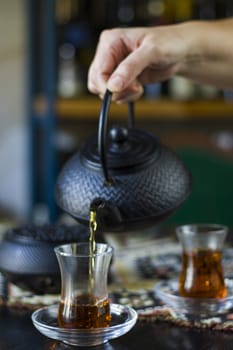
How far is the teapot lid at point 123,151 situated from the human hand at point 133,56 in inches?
2.8

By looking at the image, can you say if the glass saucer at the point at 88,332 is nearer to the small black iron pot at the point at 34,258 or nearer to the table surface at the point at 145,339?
the table surface at the point at 145,339

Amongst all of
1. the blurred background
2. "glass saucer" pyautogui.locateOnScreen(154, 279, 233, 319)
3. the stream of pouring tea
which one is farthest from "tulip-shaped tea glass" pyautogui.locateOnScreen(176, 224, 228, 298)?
the blurred background

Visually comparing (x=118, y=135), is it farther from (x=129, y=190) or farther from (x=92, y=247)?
(x=92, y=247)

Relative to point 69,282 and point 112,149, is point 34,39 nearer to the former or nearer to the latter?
point 112,149

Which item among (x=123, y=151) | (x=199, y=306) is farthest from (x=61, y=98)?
(x=199, y=306)

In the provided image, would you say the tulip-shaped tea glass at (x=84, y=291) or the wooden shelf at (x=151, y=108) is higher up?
the tulip-shaped tea glass at (x=84, y=291)

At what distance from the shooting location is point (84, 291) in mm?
847

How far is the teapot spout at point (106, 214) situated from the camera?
966 millimetres

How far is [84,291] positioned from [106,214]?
0.49ft

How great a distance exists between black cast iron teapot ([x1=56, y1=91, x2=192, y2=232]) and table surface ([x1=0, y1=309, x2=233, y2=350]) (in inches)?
5.7

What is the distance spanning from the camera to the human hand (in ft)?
3.56

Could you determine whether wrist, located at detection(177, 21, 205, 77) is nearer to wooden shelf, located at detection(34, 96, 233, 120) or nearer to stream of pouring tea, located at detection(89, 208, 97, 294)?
stream of pouring tea, located at detection(89, 208, 97, 294)

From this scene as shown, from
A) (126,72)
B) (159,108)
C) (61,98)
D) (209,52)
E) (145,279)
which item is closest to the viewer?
(126,72)

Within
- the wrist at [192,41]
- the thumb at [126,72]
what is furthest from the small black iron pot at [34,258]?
the wrist at [192,41]
